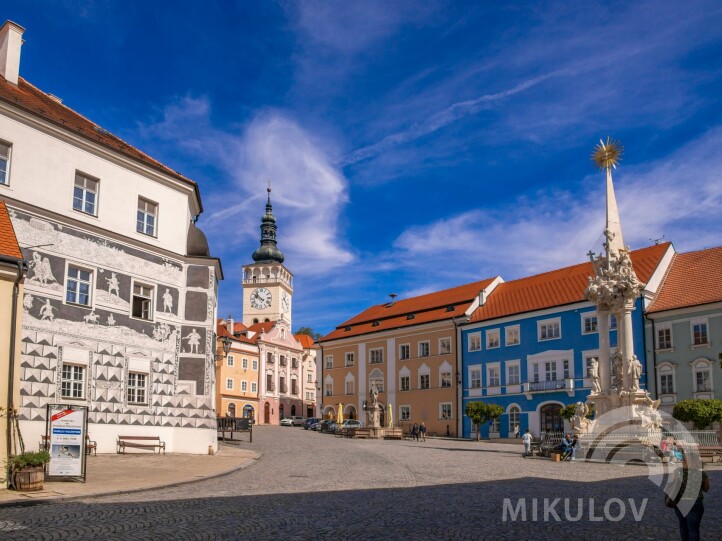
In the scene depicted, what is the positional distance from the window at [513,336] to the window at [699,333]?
1302 centimetres

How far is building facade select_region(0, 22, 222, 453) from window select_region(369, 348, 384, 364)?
3622 centimetres

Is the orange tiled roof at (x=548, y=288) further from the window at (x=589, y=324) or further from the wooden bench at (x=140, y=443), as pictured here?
the wooden bench at (x=140, y=443)

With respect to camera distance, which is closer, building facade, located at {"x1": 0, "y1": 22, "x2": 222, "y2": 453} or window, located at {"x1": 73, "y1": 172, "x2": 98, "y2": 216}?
building facade, located at {"x1": 0, "y1": 22, "x2": 222, "y2": 453}

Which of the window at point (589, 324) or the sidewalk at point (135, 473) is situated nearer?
the sidewalk at point (135, 473)

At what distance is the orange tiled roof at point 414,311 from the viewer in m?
59.8

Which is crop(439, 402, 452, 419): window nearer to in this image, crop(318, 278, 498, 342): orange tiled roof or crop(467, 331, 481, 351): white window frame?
crop(467, 331, 481, 351): white window frame

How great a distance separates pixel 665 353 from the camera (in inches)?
1697

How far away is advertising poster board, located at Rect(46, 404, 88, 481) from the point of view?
1617cm

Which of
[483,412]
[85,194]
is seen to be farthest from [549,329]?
[85,194]

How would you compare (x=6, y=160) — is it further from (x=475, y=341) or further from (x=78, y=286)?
(x=475, y=341)

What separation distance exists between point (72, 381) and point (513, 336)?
3596 centimetres

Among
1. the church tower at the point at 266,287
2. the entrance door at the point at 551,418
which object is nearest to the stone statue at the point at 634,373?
the entrance door at the point at 551,418

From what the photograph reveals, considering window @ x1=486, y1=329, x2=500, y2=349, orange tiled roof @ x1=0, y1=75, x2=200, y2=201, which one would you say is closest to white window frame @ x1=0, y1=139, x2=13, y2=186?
orange tiled roof @ x1=0, y1=75, x2=200, y2=201

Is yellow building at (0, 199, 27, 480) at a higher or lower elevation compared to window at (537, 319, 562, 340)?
lower
